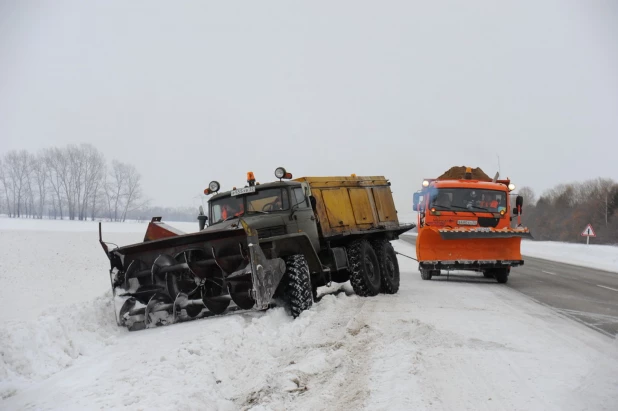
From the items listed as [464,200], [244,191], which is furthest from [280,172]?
[464,200]

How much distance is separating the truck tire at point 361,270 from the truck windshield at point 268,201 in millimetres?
1990

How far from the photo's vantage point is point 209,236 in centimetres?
748

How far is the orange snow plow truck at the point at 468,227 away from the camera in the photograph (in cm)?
1336

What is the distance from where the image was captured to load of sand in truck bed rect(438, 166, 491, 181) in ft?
A: 52.8

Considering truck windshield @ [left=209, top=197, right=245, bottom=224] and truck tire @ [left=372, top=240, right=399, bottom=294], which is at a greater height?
truck windshield @ [left=209, top=197, right=245, bottom=224]

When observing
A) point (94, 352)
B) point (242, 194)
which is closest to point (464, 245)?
point (242, 194)

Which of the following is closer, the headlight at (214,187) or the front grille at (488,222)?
the headlight at (214,187)

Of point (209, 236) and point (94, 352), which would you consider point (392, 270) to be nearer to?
point (209, 236)

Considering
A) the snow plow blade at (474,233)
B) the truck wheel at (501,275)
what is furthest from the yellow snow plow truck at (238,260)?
the truck wheel at (501,275)

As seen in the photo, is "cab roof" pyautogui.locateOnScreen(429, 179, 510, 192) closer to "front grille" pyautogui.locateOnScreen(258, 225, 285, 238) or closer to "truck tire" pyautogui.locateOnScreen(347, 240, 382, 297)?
"truck tire" pyautogui.locateOnScreen(347, 240, 382, 297)

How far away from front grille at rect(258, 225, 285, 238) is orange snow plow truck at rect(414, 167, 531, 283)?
5.35 m

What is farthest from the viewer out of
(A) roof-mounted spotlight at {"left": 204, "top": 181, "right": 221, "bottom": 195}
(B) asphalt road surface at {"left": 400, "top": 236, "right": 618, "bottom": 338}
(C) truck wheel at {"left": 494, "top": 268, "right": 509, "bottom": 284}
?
(C) truck wheel at {"left": 494, "top": 268, "right": 509, "bottom": 284}

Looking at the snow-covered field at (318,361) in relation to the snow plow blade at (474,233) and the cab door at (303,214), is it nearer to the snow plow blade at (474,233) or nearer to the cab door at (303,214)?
the cab door at (303,214)

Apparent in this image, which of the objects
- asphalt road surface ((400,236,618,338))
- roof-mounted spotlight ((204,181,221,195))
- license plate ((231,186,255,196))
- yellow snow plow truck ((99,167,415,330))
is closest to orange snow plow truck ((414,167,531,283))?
asphalt road surface ((400,236,618,338))
